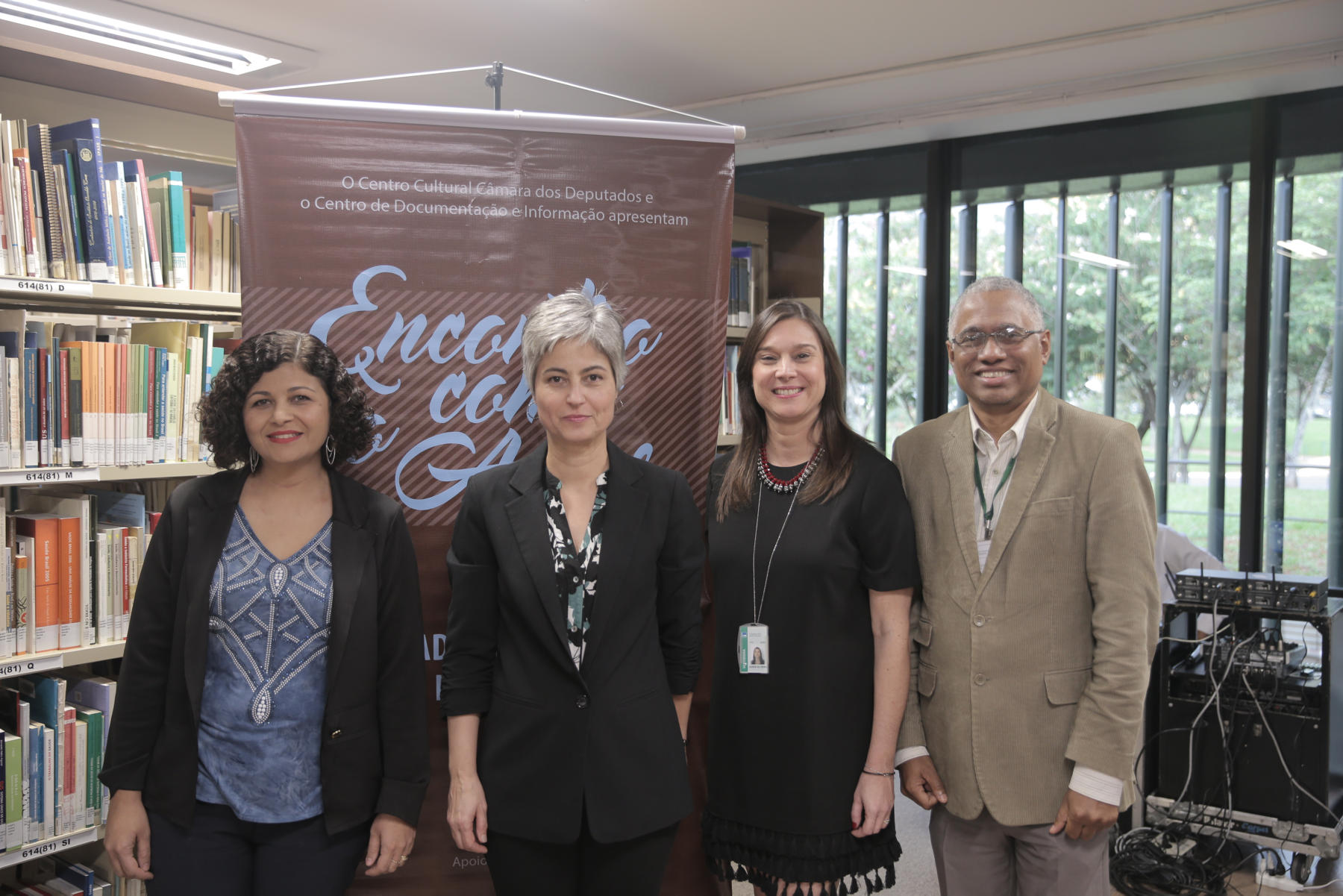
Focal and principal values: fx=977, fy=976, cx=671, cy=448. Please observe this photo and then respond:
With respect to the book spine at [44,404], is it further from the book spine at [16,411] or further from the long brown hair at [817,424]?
the long brown hair at [817,424]

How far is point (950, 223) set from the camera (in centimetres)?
539

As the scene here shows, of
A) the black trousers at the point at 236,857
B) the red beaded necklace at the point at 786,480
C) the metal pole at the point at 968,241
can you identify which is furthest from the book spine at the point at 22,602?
the metal pole at the point at 968,241

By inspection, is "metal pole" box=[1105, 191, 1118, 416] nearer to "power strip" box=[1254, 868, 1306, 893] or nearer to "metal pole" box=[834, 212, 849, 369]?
"metal pole" box=[834, 212, 849, 369]

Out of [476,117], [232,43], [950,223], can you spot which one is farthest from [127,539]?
[950,223]

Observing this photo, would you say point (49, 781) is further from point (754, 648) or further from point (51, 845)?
point (754, 648)

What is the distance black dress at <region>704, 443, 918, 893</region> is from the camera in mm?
1884

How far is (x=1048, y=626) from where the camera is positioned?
192 centimetres

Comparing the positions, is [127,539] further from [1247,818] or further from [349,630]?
[1247,818]

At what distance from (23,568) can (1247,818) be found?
4.02 m

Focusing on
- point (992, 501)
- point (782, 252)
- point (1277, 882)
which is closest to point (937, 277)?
point (782, 252)

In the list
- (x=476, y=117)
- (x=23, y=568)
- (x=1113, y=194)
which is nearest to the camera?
(x=476, y=117)

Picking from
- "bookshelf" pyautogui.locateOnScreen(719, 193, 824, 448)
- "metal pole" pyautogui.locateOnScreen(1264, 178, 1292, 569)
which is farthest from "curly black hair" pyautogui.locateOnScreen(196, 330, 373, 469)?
"metal pole" pyautogui.locateOnScreen(1264, 178, 1292, 569)

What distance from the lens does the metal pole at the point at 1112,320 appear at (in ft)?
16.2

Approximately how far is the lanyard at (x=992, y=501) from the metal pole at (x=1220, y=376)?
3187mm
